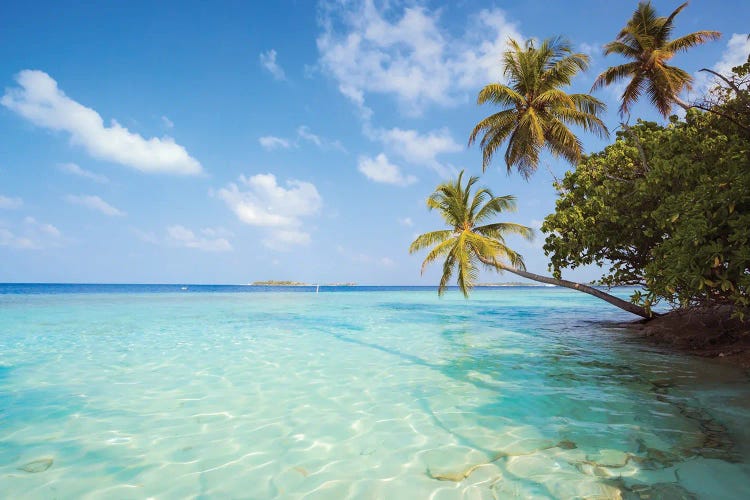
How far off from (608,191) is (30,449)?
1061 cm

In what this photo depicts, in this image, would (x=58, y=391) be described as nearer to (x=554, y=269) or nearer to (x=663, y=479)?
(x=663, y=479)

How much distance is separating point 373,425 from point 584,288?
10867mm

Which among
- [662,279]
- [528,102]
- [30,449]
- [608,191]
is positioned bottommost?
[30,449]

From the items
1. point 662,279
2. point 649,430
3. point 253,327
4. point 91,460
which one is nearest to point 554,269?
point 662,279

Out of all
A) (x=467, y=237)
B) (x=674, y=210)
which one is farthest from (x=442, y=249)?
(x=674, y=210)

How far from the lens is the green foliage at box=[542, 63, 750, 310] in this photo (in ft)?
15.7

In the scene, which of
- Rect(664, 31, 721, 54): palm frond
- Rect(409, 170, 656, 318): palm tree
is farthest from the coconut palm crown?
Rect(664, 31, 721, 54): palm frond

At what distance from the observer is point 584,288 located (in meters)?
12.7

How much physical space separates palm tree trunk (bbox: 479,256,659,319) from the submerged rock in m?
12.4

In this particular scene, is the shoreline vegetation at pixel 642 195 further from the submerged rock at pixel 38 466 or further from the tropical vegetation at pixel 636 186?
the submerged rock at pixel 38 466

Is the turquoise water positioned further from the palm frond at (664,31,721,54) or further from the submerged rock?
the palm frond at (664,31,721,54)

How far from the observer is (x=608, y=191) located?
879 cm

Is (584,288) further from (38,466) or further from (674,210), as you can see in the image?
(38,466)

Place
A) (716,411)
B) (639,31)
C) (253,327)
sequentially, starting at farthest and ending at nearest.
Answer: (639,31) < (253,327) < (716,411)
